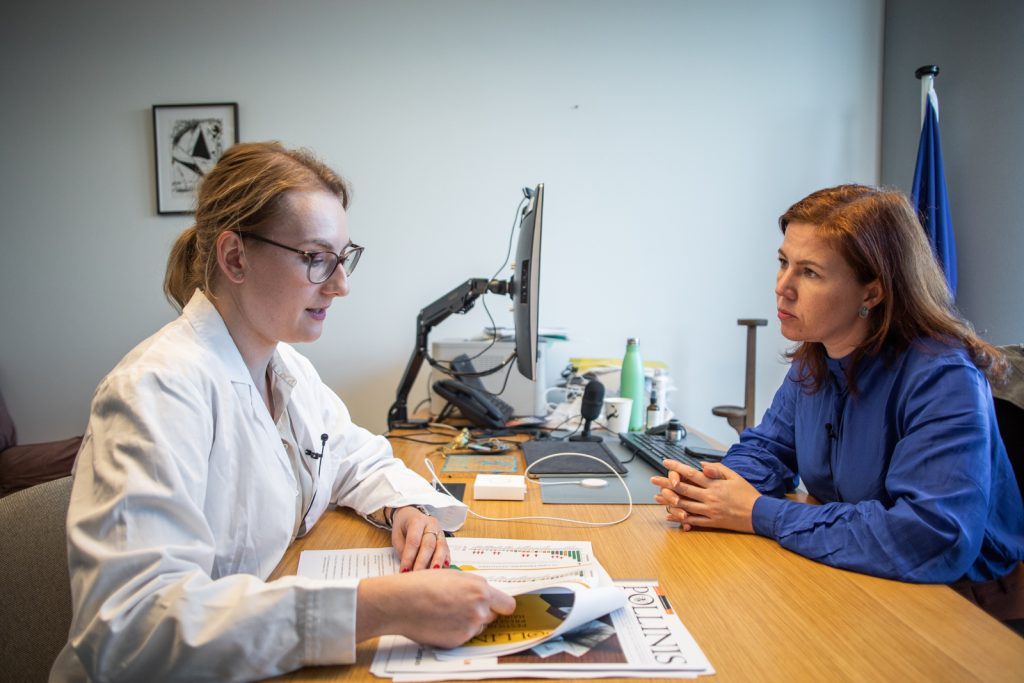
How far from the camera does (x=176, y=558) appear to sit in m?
0.63

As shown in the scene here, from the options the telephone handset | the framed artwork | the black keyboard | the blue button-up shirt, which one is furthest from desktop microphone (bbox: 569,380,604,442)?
the framed artwork

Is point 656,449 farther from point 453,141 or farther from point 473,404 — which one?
point 453,141

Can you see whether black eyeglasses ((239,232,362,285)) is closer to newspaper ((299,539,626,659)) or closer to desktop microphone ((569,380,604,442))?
newspaper ((299,539,626,659))

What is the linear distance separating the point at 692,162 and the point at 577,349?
0.97 meters

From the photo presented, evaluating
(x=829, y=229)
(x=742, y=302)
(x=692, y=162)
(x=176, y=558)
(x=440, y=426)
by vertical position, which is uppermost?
(x=692, y=162)

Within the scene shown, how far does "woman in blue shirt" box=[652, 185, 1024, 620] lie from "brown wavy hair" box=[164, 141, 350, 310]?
797 mm

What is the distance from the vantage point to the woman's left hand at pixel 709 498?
1014 mm

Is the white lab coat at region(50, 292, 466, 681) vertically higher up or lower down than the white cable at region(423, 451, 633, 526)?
higher up

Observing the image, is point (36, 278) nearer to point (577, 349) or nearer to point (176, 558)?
point (577, 349)

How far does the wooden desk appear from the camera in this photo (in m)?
0.63

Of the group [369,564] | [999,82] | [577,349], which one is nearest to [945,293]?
[369,564]

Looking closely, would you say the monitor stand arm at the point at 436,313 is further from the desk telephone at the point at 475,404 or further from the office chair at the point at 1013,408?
the office chair at the point at 1013,408

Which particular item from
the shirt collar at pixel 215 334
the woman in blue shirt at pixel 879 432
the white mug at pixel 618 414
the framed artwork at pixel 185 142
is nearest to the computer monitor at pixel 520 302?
the white mug at pixel 618 414

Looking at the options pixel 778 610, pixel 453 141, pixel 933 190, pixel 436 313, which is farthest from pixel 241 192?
pixel 933 190
